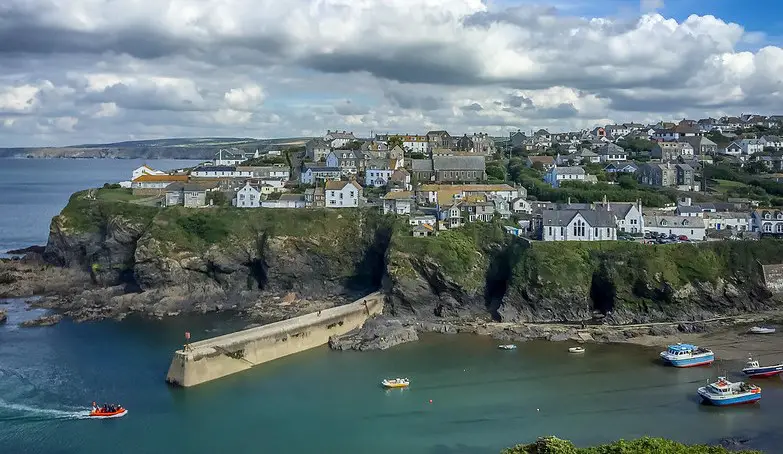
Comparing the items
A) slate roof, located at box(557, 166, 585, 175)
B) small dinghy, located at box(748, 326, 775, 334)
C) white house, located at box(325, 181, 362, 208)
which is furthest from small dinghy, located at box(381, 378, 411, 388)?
slate roof, located at box(557, 166, 585, 175)

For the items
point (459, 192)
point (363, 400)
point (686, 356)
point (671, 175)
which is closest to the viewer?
point (363, 400)

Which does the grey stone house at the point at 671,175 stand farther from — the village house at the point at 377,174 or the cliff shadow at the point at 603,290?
the village house at the point at 377,174

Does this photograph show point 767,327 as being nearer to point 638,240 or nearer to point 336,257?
point 638,240

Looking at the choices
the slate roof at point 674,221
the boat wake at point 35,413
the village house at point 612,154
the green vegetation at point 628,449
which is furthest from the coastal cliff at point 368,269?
the village house at point 612,154

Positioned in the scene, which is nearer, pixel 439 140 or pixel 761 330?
pixel 761 330

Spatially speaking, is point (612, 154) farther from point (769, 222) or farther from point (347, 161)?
point (347, 161)

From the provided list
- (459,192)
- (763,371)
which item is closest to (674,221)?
(459,192)

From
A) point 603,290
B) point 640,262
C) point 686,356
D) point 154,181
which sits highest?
point 154,181
